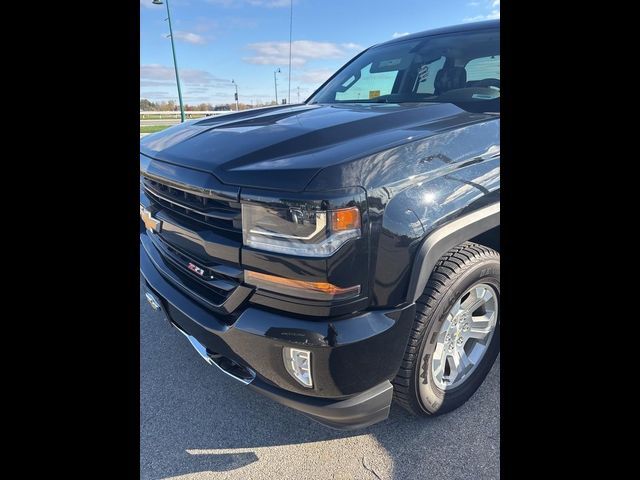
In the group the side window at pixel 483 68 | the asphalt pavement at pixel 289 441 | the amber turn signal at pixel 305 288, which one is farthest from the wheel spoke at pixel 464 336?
the side window at pixel 483 68

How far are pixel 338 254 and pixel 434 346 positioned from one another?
2.65 feet

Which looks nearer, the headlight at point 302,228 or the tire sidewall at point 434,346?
the headlight at point 302,228

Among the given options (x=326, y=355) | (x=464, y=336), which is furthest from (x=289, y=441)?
(x=464, y=336)

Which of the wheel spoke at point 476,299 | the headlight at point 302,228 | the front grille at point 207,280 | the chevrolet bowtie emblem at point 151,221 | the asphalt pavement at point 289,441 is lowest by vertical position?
the asphalt pavement at point 289,441

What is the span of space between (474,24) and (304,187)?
8.34 ft

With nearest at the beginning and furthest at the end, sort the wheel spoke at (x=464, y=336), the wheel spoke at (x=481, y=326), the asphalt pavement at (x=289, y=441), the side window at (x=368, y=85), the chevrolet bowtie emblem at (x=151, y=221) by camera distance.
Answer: the asphalt pavement at (x=289, y=441)
the wheel spoke at (x=464, y=336)
the chevrolet bowtie emblem at (x=151, y=221)
the wheel spoke at (x=481, y=326)
the side window at (x=368, y=85)

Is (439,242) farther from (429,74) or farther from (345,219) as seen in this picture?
(429,74)

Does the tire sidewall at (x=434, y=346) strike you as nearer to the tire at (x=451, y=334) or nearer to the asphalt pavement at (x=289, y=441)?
the tire at (x=451, y=334)

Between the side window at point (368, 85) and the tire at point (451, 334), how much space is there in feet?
5.97

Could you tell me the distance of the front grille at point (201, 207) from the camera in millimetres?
1579

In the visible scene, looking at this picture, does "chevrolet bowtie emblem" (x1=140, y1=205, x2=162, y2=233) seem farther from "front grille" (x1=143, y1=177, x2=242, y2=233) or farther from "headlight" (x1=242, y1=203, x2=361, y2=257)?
"headlight" (x1=242, y1=203, x2=361, y2=257)

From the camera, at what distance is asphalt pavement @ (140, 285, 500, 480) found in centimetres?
184

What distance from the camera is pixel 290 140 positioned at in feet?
5.89

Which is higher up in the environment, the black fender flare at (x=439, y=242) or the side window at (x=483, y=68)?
the side window at (x=483, y=68)
